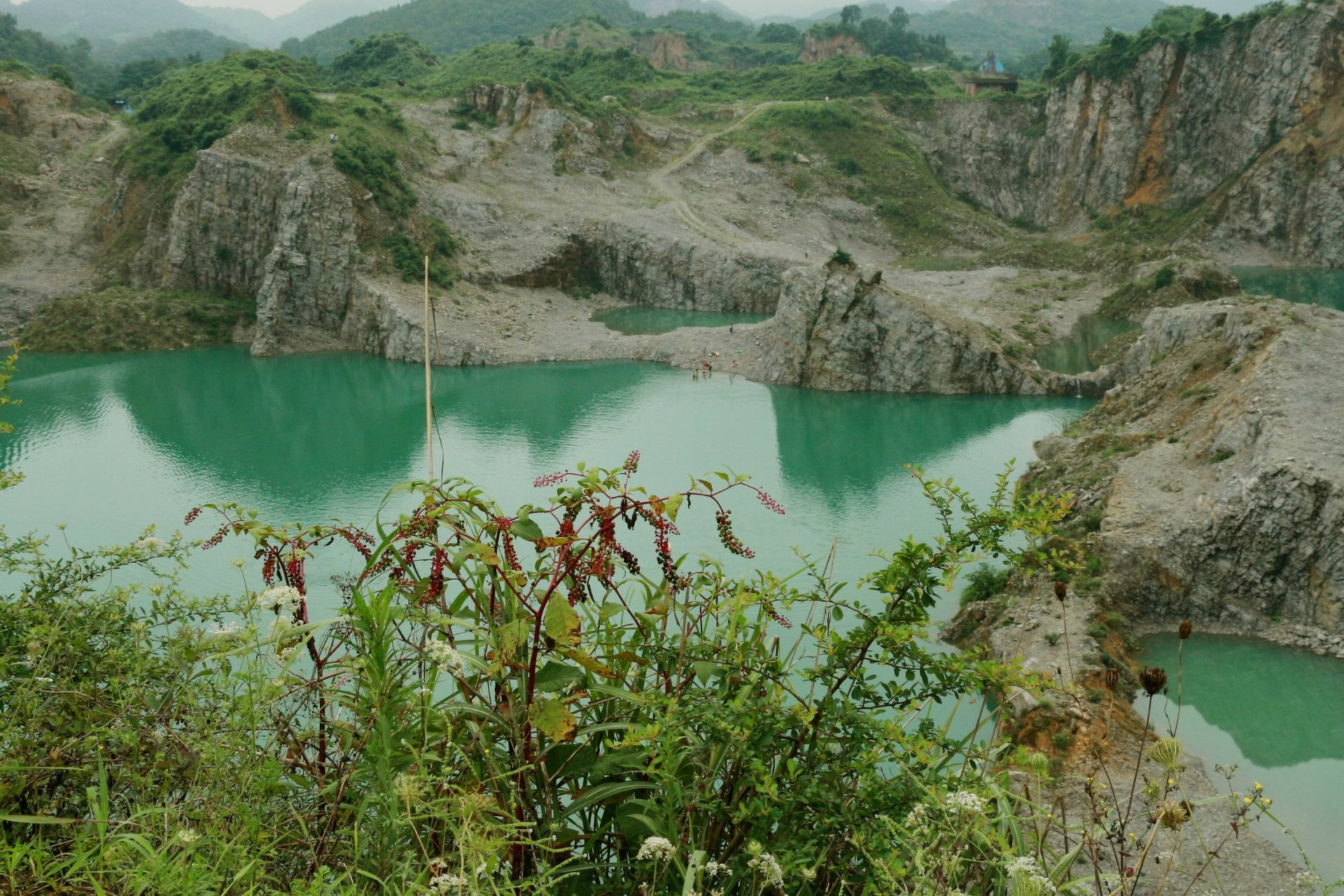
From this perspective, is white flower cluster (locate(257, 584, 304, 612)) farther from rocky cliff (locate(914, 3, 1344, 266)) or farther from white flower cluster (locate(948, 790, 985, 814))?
rocky cliff (locate(914, 3, 1344, 266))

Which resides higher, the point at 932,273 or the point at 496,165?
the point at 496,165

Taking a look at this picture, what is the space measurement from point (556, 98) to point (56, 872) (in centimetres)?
6301

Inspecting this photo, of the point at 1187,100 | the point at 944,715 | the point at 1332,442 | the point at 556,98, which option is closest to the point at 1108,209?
the point at 1187,100

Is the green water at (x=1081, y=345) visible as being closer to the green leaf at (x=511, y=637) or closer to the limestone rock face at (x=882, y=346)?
the limestone rock face at (x=882, y=346)

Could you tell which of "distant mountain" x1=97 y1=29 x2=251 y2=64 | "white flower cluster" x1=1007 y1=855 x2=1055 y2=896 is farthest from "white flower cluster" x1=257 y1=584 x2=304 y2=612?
"distant mountain" x1=97 y1=29 x2=251 y2=64

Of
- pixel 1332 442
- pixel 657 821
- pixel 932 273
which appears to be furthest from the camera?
pixel 932 273

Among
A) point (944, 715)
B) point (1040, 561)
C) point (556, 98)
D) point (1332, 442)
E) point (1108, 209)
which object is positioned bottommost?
point (944, 715)

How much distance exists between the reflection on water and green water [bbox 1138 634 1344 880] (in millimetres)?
4181

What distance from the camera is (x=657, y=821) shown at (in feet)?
9.79

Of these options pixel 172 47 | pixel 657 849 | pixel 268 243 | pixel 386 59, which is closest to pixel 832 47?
pixel 386 59

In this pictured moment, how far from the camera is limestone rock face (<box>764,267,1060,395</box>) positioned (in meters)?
32.9

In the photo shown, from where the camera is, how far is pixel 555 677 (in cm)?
313

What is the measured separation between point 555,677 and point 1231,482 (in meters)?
17.1

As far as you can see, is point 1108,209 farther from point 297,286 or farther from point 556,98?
point 297,286
